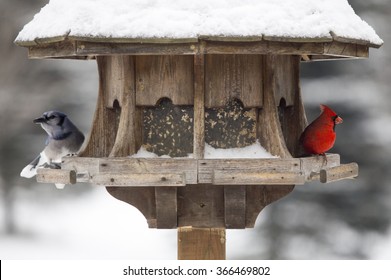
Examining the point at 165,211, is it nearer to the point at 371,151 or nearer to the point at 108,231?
the point at 371,151

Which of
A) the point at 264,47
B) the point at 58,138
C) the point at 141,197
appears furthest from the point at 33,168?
the point at 264,47

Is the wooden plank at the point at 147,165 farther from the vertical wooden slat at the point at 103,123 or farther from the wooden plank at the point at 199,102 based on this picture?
the vertical wooden slat at the point at 103,123

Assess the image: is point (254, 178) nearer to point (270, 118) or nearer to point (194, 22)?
point (270, 118)

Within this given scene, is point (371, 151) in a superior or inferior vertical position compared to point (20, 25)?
inferior

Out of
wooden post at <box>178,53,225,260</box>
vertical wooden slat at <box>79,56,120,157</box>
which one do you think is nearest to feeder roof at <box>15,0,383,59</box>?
vertical wooden slat at <box>79,56,120,157</box>

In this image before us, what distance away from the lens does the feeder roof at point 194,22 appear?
4.23 m

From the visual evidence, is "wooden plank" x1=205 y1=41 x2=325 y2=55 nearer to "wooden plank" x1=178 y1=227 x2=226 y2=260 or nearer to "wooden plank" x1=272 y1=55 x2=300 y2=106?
"wooden plank" x1=272 y1=55 x2=300 y2=106

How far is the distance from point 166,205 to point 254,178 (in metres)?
0.52

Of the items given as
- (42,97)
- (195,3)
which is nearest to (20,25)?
(42,97)

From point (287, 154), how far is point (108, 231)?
9173 millimetres

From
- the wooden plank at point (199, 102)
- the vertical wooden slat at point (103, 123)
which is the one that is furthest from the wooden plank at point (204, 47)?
the vertical wooden slat at point (103, 123)

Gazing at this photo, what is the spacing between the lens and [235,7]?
432 cm

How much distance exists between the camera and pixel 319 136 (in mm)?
4871

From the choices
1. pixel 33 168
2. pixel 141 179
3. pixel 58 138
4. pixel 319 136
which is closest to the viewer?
pixel 141 179
